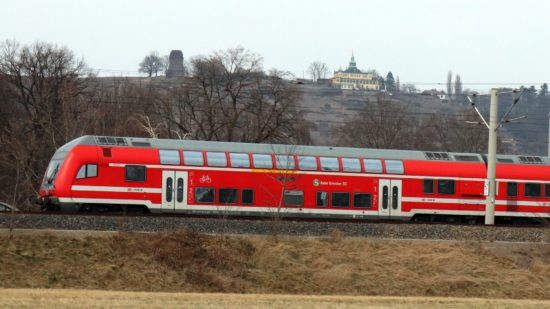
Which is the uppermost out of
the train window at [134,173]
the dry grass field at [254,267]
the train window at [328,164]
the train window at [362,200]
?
the train window at [328,164]

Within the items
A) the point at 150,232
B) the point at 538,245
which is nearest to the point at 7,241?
the point at 150,232

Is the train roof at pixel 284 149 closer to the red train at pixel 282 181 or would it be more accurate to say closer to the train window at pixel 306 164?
the red train at pixel 282 181

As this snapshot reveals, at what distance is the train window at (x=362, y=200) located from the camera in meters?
43.6

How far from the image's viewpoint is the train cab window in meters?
39.4

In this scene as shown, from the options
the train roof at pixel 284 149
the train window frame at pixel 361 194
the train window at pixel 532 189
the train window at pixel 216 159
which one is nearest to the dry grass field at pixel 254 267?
the train window at pixel 216 159

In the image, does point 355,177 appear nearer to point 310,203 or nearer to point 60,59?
point 310,203

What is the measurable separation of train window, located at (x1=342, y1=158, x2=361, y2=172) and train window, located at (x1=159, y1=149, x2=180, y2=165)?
25.7 feet

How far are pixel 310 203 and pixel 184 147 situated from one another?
6.34 meters

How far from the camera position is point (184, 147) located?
4188 centimetres

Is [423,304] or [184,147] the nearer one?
[423,304]

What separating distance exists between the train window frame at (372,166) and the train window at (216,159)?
675 cm

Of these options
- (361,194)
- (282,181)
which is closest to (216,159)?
(282,181)

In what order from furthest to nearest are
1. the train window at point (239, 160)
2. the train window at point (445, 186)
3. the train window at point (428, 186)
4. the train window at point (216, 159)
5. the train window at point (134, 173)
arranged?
the train window at point (445, 186)
the train window at point (428, 186)
the train window at point (239, 160)
the train window at point (216, 159)
the train window at point (134, 173)

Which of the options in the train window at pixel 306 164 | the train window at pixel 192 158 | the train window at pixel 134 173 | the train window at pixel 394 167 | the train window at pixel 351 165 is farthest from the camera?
the train window at pixel 394 167
